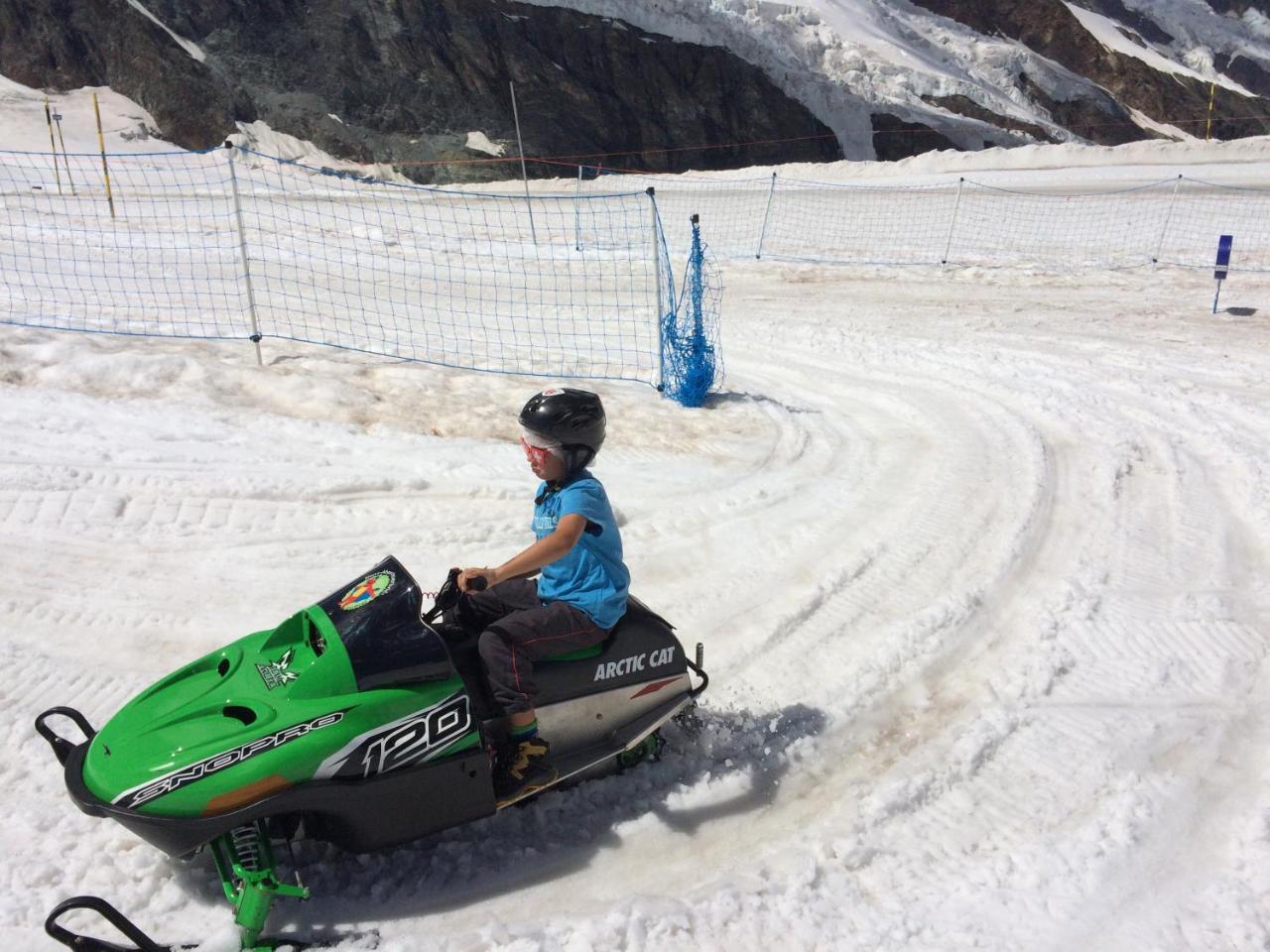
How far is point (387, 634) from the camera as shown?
3.28 meters

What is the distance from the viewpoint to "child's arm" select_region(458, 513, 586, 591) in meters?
3.42

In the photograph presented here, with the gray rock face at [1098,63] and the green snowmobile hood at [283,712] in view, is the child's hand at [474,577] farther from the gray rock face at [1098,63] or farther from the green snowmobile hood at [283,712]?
the gray rock face at [1098,63]

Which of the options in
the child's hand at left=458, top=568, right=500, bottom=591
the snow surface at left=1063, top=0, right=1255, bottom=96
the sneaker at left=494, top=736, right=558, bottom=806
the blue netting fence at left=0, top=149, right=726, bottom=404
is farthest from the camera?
the snow surface at left=1063, top=0, right=1255, bottom=96

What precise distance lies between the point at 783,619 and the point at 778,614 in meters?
0.06

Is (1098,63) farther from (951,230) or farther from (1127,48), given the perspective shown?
(951,230)

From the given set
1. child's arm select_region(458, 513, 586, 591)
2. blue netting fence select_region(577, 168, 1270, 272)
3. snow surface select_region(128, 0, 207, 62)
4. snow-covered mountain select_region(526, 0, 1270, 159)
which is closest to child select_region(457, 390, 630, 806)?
child's arm select_region(458, 513, 586, 591)

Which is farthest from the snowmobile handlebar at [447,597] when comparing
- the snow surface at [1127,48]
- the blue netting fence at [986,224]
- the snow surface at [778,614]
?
the snow surface at [1127,48]

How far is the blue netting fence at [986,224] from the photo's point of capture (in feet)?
53.3

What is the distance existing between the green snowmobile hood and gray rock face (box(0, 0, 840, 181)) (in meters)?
30.1

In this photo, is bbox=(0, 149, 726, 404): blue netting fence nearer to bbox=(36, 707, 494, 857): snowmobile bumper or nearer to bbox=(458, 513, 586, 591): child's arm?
bbox=(458, 513, 586, 591): child's arm

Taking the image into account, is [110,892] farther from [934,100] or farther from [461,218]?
[934,100]

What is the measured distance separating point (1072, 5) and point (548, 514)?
2327 inches

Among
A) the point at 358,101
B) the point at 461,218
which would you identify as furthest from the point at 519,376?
the point at 358,101

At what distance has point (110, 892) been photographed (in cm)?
319
